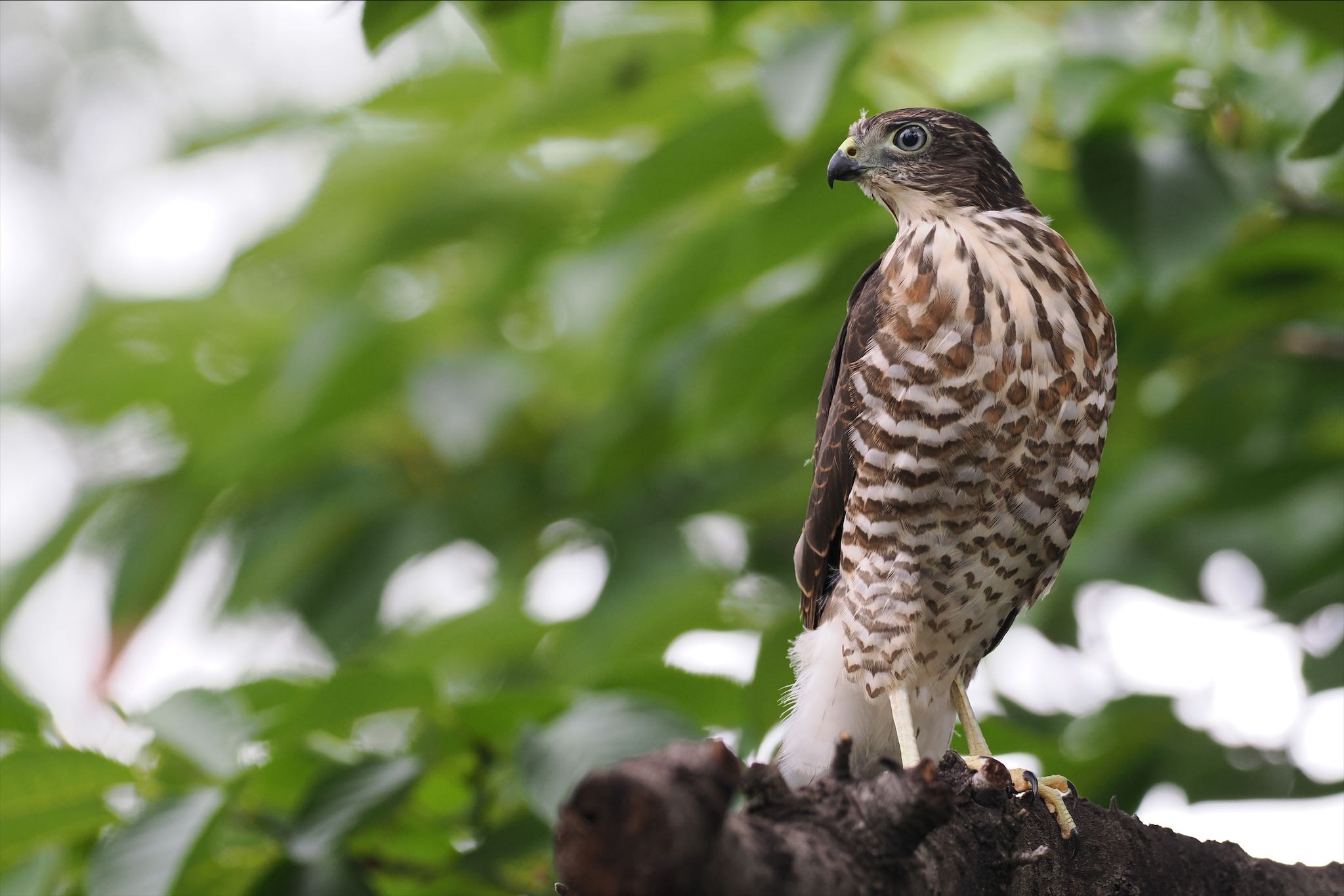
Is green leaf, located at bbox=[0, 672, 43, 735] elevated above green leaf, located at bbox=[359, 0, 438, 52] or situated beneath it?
situated beneath

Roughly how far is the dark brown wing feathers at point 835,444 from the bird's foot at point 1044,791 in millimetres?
706

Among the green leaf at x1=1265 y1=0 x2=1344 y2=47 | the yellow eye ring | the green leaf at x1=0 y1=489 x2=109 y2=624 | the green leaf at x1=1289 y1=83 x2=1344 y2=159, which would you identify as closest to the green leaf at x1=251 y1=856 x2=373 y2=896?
the green leaf at x1=0 y1=489 x2=109 y2=624

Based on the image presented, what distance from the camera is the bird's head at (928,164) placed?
294 centimetres

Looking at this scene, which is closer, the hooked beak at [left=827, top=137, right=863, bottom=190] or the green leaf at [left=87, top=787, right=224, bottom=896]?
the green leaf at [left=87, top=787, right=224, bottom=896]

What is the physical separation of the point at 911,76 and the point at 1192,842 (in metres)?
2.12

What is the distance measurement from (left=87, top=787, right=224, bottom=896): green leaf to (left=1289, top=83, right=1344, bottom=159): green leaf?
2.37 meters

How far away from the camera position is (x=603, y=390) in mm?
4082

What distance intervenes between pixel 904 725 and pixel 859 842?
3.93ft

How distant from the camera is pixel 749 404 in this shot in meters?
3.44

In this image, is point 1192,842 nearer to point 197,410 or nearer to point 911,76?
point 911,76

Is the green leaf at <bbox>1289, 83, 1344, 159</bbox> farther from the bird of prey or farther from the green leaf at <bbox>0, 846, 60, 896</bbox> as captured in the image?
the green leaf at <bbox>0, 846, 60, 896</bbox>

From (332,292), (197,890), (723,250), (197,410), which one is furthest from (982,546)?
(197,410)

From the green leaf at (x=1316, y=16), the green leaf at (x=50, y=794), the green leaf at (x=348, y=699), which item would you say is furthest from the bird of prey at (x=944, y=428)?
the green leaf at (x=50, y=794)

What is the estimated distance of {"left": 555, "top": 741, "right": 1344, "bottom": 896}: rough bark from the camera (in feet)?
4.30
